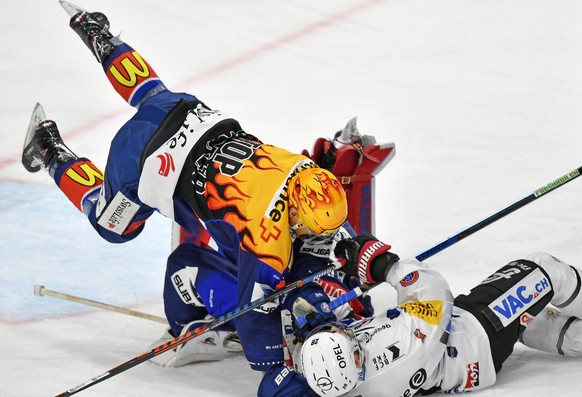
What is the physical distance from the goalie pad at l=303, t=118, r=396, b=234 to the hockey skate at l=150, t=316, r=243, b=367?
782 millimetres

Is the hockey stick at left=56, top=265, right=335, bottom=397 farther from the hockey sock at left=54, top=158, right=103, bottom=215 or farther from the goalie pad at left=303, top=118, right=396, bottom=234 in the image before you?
the hockey sock at left=54, top=158, right=103, bottom=215

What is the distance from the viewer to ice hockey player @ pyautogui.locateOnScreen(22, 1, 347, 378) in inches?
142

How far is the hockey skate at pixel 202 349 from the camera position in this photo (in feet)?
13.4

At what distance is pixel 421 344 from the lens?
3494 mm

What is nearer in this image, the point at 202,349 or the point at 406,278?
the point at 406,278

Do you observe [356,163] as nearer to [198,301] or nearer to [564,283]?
[198,301]

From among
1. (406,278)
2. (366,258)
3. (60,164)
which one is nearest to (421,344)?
(406,278)

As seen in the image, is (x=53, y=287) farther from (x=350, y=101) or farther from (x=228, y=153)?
(x=350, y=101)

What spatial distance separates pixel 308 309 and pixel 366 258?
283 mm

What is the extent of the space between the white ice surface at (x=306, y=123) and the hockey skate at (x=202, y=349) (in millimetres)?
52

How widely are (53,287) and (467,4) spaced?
12.4ft

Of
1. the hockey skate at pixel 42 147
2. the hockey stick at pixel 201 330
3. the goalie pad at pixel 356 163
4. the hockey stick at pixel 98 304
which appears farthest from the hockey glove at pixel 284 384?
the hockey skate at pixel 42 147

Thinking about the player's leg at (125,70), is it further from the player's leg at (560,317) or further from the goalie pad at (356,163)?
the player's leg at (560,317)

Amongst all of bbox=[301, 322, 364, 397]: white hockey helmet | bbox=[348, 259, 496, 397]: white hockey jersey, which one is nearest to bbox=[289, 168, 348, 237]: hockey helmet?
bbox=[348, 259, 496, 397]: white hockey jersey
